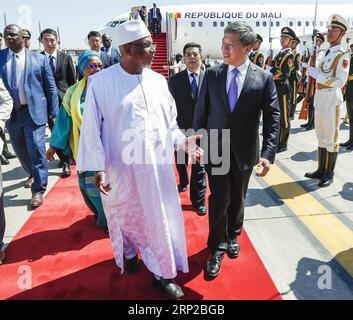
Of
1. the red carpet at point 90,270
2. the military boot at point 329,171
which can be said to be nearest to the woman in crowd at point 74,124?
the red carpet at point 90,270

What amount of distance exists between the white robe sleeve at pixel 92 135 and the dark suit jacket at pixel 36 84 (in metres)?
2.08

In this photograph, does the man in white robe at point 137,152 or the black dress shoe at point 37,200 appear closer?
the man in white robe at point 137,152

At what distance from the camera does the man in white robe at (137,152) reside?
7.28ft

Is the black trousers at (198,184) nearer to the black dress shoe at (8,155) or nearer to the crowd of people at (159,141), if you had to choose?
the crowd of people at (159,141)

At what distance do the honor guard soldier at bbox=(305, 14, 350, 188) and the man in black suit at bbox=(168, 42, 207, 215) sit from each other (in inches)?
71.6

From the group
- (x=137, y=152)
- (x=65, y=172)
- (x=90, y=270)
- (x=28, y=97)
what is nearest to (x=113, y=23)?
(x=65, y=172)

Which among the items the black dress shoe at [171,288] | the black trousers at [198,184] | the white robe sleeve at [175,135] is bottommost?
the black dress shoe at [171,288]

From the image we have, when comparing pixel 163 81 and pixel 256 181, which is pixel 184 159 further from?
pixel 163 81

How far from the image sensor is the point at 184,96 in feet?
12.3

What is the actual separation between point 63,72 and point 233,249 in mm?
4253

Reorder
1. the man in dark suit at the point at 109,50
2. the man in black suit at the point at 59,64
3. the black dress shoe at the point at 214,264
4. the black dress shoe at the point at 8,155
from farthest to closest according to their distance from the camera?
the man in dark suit at the point at 109,50
the black dress shoe at the point at 8,155
the man in black suit at the point at 59,64
the black dress shoe at the point at 214,264

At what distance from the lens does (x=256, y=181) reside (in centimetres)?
488

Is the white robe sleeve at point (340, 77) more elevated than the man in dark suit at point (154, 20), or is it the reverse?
the man in dark suit at point (154, 20)

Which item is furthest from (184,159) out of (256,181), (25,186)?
(25,186)
